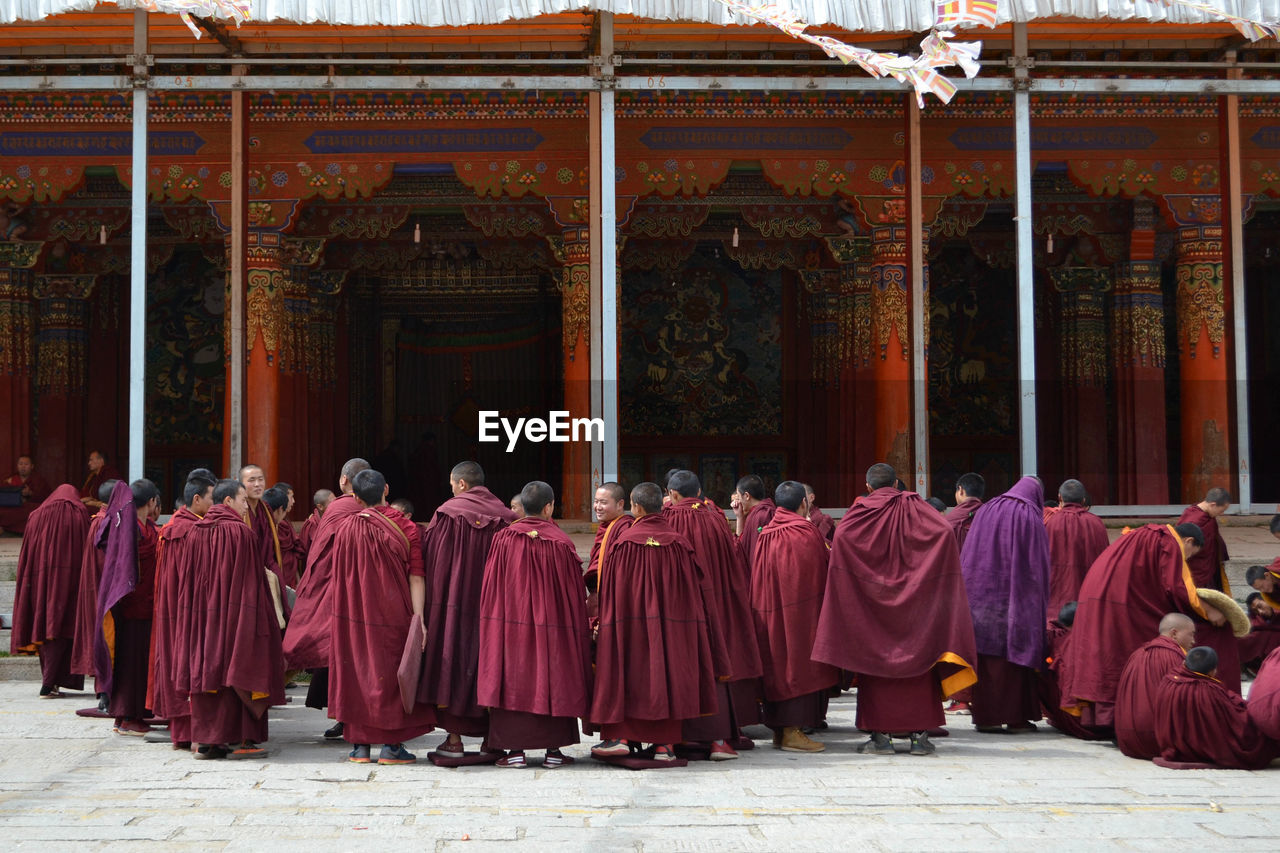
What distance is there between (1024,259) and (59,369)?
10.3 m

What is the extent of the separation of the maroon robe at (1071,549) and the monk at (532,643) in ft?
10.2

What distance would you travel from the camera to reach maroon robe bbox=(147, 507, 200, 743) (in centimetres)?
615

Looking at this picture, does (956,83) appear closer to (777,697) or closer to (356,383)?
(777,697)

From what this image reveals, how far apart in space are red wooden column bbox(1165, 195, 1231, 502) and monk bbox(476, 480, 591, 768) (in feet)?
25.0

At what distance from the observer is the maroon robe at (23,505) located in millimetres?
12750

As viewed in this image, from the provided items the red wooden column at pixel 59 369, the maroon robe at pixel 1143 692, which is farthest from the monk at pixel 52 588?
the red wooden column at pixel 59 369

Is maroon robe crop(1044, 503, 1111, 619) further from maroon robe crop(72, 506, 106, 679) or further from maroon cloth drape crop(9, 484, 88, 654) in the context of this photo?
maroon cloth drape crop(9, 484, 88, 654)

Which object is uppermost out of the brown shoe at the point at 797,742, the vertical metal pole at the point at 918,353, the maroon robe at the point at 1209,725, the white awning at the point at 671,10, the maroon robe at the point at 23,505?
the white awning at the point at 671,10

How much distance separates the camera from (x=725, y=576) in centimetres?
646

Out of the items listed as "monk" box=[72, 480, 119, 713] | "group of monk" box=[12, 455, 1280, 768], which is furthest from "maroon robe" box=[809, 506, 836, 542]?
"monk" box=[72, 480, 119, 713]

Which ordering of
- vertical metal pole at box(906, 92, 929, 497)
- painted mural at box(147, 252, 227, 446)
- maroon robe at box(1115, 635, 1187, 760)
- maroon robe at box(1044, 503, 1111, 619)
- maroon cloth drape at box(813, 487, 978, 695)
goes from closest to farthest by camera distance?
maroon robe at box(1115, 635, 1187, 760)
maroon cloth drape at box(813, 487, 978, 695)
maroon robe at box(1044, 503, 1111, 619)
vertical metal pole at box(906, 92, 929, 497)
painted mural at box(147, 252, 227, 446)

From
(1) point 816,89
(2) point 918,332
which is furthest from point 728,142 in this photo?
(2) point 918,332

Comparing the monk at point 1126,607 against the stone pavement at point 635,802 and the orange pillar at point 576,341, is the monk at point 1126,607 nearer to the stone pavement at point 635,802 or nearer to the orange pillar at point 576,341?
the stone pavement at point 635,802

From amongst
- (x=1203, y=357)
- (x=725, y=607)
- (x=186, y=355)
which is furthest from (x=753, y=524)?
(x=186, y=355)
